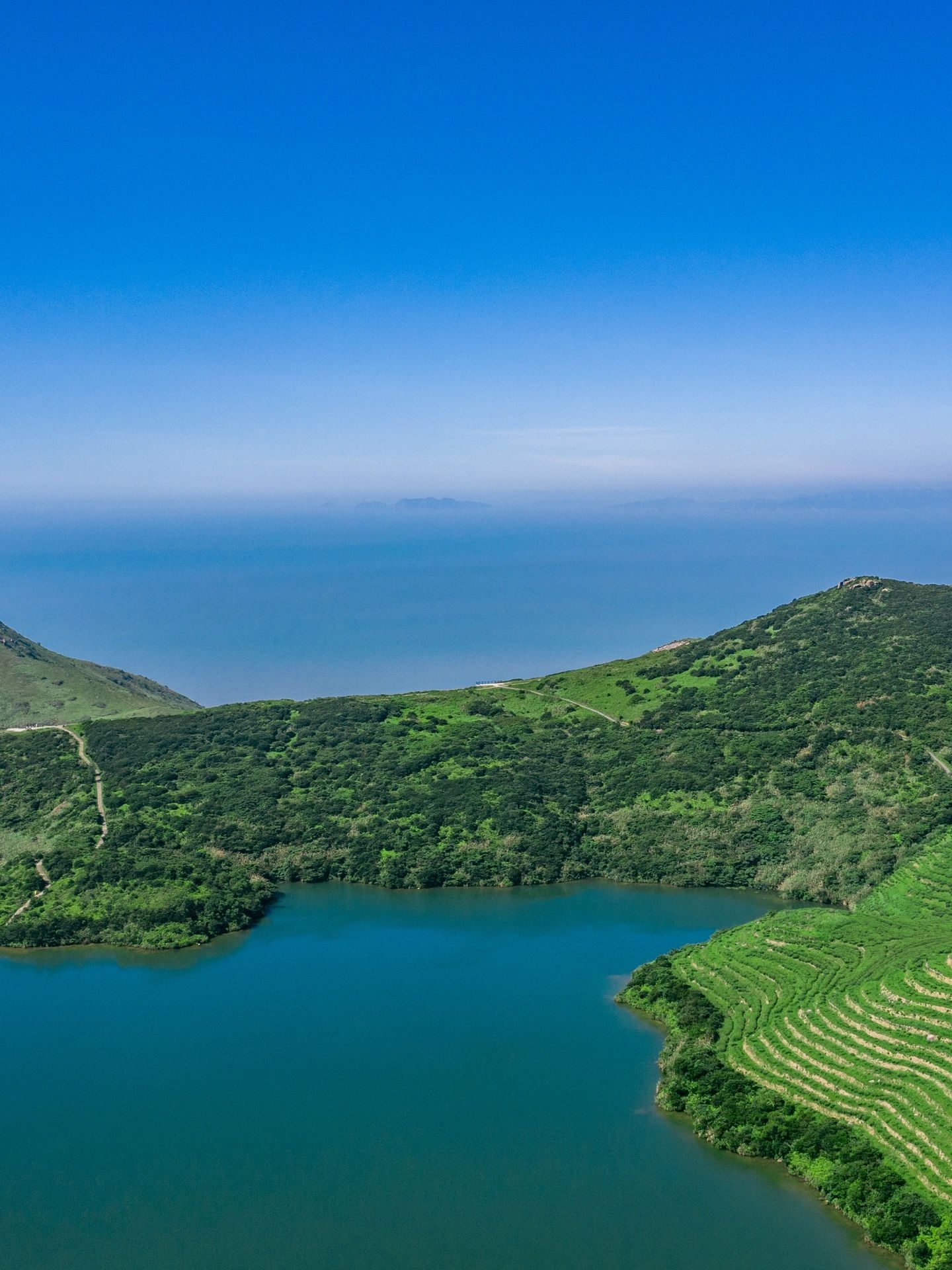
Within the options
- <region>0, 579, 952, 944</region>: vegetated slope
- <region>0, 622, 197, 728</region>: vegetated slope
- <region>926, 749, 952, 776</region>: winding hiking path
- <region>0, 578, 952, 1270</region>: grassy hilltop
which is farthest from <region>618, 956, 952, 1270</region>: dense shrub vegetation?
<region>0, 622, 197, 728</region>: vegetated slope

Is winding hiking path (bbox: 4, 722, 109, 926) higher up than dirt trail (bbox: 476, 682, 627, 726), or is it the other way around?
dirt trail (bbox: 476, 682, 627, 726)

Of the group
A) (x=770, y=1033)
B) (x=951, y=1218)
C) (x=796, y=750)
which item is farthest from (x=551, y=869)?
(x=951, y=1218)

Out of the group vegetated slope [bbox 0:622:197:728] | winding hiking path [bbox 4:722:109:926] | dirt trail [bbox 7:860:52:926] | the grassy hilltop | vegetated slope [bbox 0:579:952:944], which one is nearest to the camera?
the grassy hilltop

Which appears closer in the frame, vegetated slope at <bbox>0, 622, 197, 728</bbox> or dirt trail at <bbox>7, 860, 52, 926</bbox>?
dirt trail at <bbox>7, 860, 52, 926</bbox>

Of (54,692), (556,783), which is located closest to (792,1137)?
(556,783)

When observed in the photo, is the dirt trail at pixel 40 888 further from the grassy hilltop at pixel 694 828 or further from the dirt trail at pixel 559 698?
the dirt trail at pixel 559 698

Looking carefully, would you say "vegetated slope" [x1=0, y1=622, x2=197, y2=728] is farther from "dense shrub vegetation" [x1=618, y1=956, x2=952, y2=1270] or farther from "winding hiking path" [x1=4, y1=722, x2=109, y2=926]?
"dense shrub vegetation" [x1=618, y1=956, x2=952, y2=1270]
